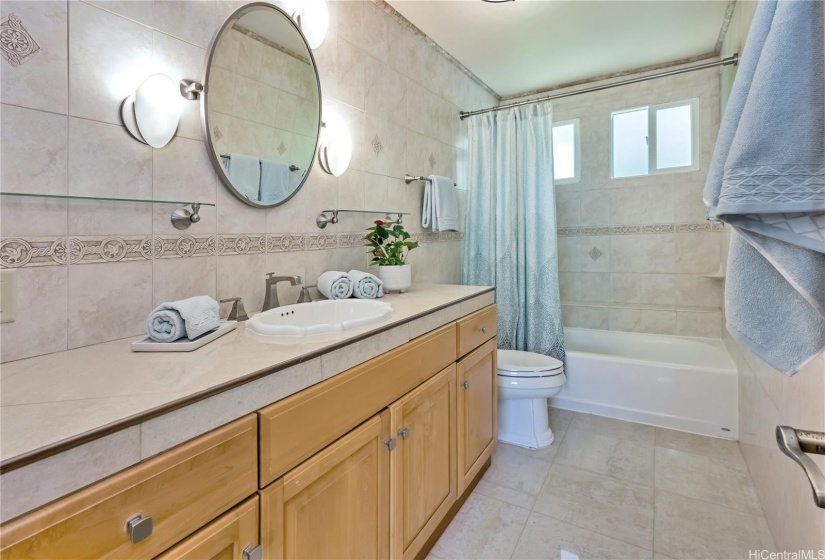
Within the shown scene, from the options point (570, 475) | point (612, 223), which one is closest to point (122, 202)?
point (570, 475)

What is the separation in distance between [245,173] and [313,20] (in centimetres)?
76

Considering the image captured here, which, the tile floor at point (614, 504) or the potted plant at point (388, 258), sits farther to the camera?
the potted plant at point (388, 258)

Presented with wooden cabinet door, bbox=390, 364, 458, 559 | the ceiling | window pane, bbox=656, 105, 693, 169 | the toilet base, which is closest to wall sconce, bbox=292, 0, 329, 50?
the ceiling

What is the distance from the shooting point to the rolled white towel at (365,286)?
1.65 m

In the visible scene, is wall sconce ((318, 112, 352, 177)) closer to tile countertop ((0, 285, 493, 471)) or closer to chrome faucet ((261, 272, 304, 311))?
chrome faucet ((261, 272, 304, 311))

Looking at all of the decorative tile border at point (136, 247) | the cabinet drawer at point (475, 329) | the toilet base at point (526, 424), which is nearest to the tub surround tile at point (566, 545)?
the toilet base at point (526, 424)

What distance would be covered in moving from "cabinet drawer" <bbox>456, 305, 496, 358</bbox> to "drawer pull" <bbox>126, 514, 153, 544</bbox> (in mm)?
1163

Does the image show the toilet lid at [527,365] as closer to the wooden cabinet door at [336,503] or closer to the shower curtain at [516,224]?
the shower curtain at [516,224]

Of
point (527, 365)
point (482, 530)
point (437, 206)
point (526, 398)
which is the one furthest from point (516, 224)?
point (482, 530)

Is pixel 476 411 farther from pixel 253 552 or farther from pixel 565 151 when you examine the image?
pixel 565 151

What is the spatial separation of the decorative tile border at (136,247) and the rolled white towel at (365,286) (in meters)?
0.22

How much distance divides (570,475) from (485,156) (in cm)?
200

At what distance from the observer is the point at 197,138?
124 centimetres

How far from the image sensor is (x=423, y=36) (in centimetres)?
246
